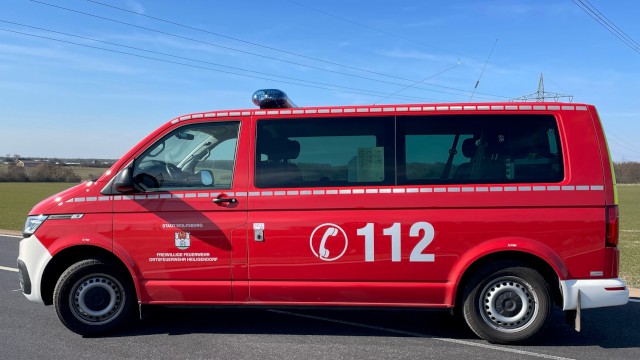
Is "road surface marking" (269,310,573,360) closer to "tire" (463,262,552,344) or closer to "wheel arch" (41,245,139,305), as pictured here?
"tire" (463,262,552,344)

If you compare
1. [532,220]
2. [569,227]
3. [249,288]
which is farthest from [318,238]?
[569,227]

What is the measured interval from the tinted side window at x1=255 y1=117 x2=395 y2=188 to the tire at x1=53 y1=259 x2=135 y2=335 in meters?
1.74

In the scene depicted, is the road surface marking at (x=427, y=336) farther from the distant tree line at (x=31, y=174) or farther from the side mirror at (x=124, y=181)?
the distant tree line at (x=31, y=174)

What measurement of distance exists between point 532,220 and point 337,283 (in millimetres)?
1872

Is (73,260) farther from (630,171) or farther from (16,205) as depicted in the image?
(630,171)

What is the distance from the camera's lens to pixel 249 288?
4.75 meters

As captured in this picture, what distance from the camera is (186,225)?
187 inches

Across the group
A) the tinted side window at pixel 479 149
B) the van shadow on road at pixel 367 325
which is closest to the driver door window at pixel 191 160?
the van shadow on road at pixel 367 325

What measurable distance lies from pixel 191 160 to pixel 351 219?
5.62 feet

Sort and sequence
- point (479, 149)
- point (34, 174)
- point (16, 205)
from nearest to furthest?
1. point (479, 149)
2. point (16, 205)
3. point (34, 174)

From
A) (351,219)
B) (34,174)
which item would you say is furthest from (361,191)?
(34,174)

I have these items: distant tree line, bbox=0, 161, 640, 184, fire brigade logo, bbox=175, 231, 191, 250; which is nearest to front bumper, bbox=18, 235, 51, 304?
fire brigade logo, bbox=175, 231, 191, 250

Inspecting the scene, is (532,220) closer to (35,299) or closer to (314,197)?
(314,197)

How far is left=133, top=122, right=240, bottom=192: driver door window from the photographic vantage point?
15.9 ft
